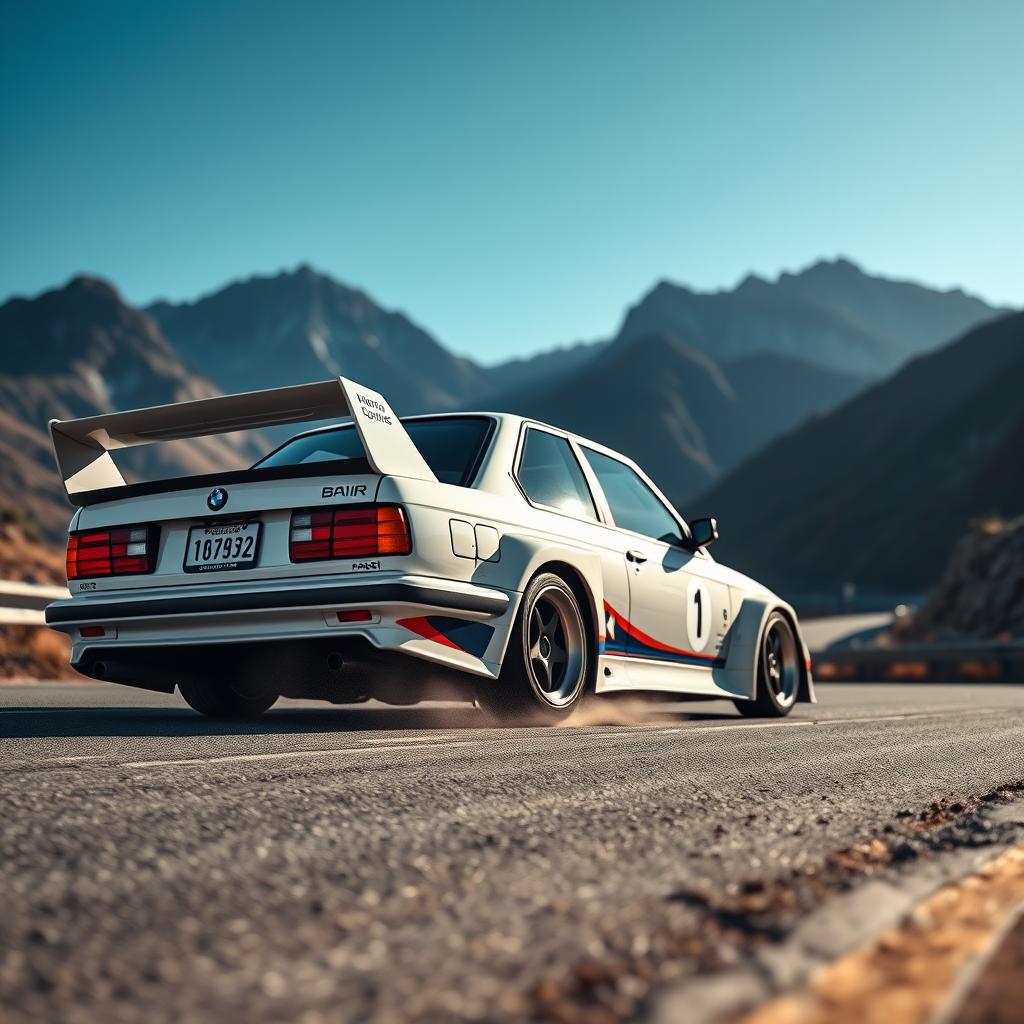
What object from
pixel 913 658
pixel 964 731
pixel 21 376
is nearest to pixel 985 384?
pixel 913 658

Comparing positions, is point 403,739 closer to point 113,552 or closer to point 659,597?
point 113,552

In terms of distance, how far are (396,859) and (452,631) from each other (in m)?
2.72

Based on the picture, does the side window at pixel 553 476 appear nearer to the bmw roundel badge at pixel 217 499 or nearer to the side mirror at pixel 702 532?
the side mirror at pixel 702 532

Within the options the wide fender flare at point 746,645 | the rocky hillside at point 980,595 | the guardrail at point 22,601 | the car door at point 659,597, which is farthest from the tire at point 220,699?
the rocky hillside at point 980,595

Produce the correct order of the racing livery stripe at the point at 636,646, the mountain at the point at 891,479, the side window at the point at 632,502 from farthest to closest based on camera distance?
the mountain at the point at 891,479 < the side window at the point at 632,502 < the racing livery stripe at the point at 636,646

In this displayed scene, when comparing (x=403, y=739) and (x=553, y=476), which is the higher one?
(x=553, y=476)

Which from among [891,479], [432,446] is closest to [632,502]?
[432,446]

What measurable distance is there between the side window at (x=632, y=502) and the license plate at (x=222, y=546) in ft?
7.06

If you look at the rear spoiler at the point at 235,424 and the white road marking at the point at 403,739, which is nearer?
the white road marking at the point at 403,739

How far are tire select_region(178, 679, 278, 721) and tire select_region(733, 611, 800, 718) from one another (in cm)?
306

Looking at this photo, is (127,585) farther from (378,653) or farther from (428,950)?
(428,950)

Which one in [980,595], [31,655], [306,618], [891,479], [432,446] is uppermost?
[891,479]

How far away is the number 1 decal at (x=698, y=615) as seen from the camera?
705 cm

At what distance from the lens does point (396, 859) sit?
7.95 ft
